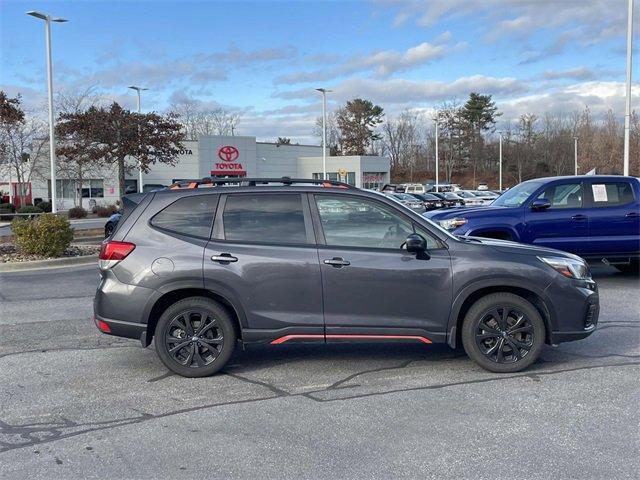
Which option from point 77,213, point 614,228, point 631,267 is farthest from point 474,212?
point 77,213

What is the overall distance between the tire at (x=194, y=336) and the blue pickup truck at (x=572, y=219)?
566cm

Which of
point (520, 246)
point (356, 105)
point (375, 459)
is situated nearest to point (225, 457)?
point (375, 459)

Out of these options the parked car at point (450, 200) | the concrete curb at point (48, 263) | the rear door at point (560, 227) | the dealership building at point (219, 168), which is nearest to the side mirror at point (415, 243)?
the rear door at point (560, 227)

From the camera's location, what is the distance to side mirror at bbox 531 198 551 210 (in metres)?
10.4

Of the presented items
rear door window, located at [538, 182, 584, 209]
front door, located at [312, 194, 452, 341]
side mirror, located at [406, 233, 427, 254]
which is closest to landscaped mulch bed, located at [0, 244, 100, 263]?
rear door window, located at [538, 182, 584, 209]

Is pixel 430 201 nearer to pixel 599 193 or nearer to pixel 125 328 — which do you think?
pixel 599 193

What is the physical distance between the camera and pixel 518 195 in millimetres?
11172

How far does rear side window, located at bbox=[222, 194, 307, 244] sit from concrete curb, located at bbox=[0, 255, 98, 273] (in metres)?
9.78

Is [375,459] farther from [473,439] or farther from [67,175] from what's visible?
[67,175]

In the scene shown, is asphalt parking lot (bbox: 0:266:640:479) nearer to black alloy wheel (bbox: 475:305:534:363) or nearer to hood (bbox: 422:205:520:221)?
black alloy wheel (bbox: 475:305:534:363)

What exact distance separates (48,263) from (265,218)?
10.2 metres

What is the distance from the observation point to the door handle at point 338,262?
18.1 ft

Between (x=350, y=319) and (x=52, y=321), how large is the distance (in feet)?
15.3

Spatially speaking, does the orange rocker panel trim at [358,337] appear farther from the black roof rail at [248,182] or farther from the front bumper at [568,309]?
the black roof rail at [248,182]
